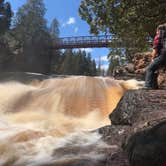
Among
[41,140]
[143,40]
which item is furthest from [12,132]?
[143,40]

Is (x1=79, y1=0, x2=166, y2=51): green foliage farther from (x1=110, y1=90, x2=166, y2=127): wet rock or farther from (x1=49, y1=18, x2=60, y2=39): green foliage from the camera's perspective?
(x1=49, y1=18, x2=60, y2=39): green foliage

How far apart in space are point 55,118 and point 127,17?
9890mm

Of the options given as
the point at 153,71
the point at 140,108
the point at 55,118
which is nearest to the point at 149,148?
the point at 140,108

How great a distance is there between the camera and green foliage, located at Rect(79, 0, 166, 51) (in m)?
20.5

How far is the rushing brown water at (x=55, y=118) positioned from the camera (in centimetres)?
772

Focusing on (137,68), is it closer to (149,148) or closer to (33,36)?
(149,148)

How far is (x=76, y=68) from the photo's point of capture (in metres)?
95.2

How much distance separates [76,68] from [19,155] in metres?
87.6

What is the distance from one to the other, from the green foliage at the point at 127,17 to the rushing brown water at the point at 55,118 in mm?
3854

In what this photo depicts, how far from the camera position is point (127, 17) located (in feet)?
72.5

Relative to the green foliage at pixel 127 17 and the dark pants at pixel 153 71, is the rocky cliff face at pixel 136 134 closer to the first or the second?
the dark pants at pixel 153 71

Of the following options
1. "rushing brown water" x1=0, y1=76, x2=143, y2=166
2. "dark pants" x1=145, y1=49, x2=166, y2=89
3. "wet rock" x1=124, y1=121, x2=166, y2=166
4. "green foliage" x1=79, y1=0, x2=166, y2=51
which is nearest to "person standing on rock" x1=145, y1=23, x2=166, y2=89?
"dark pants" x1=145, y1=49, x2=166, y2=89

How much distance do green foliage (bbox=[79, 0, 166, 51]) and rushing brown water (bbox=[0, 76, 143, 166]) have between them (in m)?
3.85

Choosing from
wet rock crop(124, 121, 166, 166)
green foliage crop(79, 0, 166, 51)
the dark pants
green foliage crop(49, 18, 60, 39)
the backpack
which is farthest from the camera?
green foliage crop(49, 18, 60, 39)
